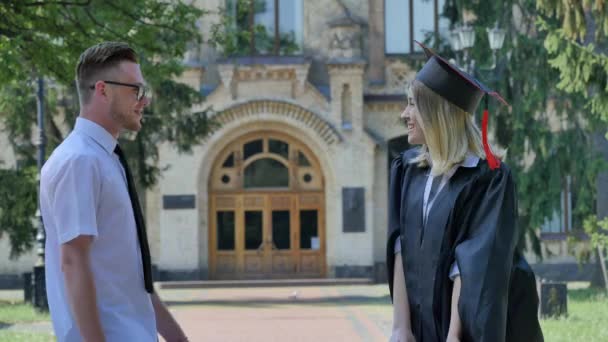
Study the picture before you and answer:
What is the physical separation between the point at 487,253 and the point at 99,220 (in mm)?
1605

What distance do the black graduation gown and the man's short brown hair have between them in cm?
152

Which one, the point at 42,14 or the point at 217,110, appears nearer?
the point at 42,14

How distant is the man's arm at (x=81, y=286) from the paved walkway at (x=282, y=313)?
1174 cm

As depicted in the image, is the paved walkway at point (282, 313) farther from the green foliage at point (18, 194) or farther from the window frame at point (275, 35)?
the window frame at point (275, 35)

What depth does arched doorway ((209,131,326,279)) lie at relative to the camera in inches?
1280

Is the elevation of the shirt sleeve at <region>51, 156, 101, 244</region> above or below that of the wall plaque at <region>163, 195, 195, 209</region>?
above

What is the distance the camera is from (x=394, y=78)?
32812mm

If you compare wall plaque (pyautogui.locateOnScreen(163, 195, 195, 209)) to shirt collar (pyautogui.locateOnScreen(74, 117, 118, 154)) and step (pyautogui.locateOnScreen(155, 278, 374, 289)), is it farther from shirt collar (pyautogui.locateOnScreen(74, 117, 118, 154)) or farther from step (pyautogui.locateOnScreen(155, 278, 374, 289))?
shirt collar (pyautogui.locateOnScreen(74, 117, 118, 154))

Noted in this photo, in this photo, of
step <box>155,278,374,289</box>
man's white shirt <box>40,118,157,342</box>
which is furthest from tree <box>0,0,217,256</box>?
man's white shirt <box>40,118,157,342</box>

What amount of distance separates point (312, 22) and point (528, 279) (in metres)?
Result: 28.1

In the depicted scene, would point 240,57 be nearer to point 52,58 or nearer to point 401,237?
point 52,58

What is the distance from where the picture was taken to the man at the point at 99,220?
3.91 metres

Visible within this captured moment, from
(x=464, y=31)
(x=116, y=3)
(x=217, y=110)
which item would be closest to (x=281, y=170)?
(x=217, y=110)

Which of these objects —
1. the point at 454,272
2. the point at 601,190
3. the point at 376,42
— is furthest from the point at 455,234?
the point at 376,42
